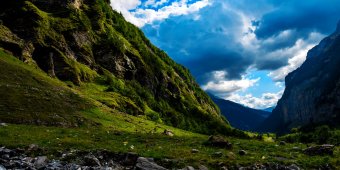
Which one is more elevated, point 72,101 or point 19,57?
point 19,57

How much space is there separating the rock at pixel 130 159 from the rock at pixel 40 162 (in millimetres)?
5983

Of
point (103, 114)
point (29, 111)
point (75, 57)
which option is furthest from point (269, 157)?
point (75, 57)

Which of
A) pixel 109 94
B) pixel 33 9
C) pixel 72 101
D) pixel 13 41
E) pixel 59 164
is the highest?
pixel 33 9

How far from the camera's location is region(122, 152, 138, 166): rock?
30.4m

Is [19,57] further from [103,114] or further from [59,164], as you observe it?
[59,164]

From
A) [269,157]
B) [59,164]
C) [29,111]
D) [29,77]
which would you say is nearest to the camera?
[59,164]

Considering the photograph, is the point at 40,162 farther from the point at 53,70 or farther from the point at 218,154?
the point at 53,70

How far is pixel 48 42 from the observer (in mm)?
156250

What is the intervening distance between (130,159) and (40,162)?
22.4 feet

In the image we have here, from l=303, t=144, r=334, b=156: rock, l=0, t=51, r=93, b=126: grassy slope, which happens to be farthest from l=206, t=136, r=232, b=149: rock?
l=0, t=51, r=93, b=126: grassy slope

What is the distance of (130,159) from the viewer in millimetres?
30922

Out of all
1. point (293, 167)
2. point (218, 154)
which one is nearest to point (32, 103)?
point (218, 154)

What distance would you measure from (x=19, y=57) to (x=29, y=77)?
138 feet

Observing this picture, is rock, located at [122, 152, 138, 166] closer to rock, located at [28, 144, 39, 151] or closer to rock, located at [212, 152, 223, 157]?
rock, located at [212, 152, 223, 157]
